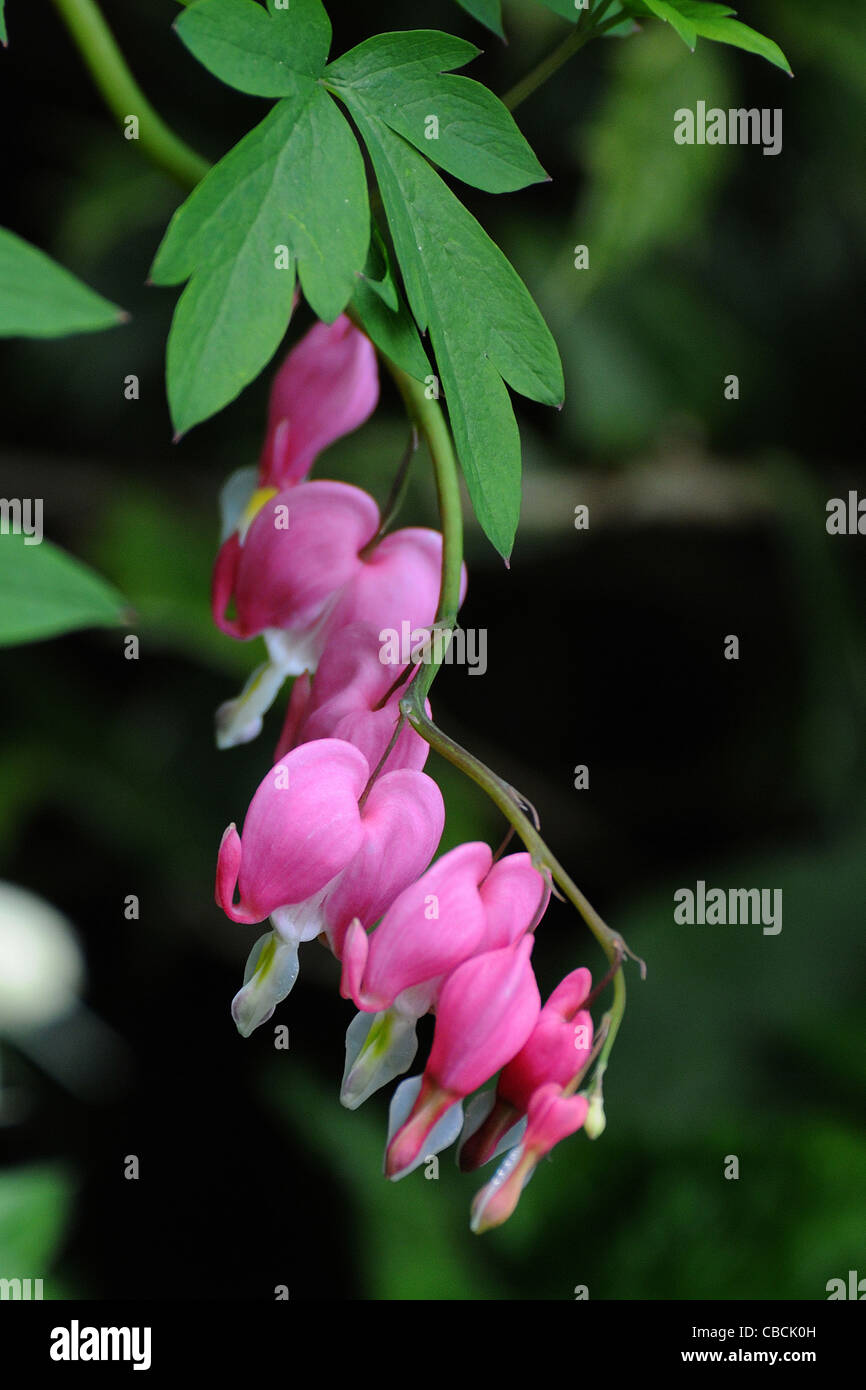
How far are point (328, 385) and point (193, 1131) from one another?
135cm

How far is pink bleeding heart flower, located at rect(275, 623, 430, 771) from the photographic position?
0.52 metres

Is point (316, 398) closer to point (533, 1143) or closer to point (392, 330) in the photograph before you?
point (392, 330)

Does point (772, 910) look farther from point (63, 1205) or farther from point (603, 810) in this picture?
point (63, 1205)

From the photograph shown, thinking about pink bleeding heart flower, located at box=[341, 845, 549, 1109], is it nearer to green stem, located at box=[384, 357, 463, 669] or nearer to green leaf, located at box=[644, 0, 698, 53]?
green stem, located at box=[384, 357, 463, 669]

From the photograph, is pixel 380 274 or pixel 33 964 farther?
pixel 33 964

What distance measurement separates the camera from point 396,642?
1.78 ft

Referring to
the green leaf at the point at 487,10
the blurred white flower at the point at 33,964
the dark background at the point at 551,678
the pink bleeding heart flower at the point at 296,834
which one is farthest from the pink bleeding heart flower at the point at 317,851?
the blurred white flower at the point at 33,964

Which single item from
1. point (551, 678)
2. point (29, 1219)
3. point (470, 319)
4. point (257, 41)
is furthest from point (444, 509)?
point (551, 678)

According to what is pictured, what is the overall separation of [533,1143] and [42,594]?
12.3 inches

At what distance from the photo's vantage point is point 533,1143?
0.48 metres

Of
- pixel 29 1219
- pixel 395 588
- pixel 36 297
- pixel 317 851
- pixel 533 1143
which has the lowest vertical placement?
pixel 29 1219

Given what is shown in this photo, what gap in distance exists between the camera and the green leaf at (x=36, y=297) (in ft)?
1.82
